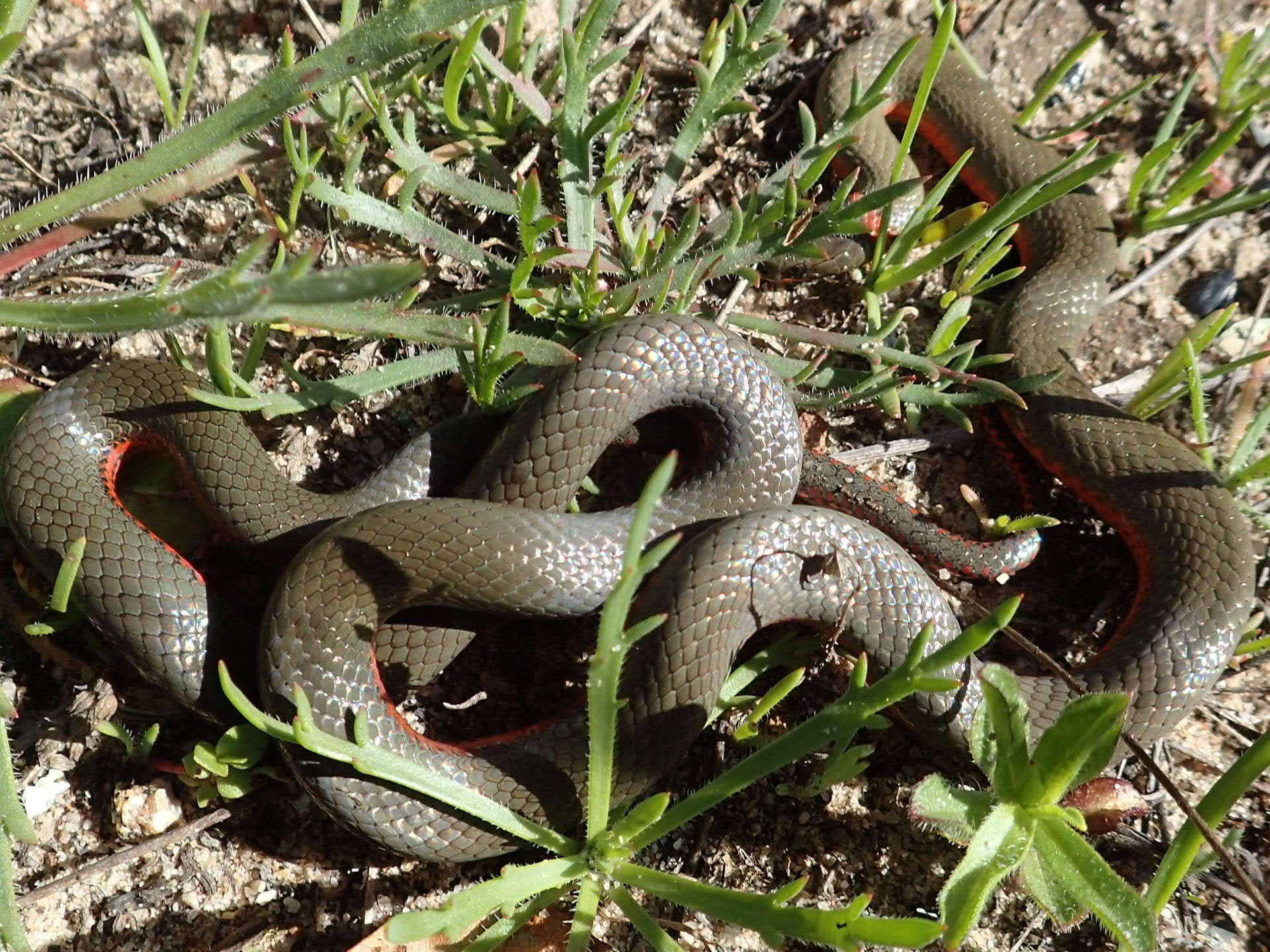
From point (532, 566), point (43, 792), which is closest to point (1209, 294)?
point (532, 566)

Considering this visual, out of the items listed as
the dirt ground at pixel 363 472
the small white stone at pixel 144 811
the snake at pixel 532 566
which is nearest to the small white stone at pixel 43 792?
the dirt ground at pixel 363 472

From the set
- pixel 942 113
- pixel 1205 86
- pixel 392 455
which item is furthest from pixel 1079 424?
pixel 392 455

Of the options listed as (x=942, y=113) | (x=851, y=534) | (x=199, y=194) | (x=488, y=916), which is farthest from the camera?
(x=942, y=113)

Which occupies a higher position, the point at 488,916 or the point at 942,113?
the point at 942,113

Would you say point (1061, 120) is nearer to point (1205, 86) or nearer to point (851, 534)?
point (1205, 86)

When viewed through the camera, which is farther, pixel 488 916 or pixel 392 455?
pixel 392 455

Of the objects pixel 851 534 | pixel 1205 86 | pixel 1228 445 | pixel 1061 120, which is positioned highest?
pixel 1205 86

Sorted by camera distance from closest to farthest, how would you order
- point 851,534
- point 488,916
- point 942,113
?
point 488,916
point 851,534
point 942,113
